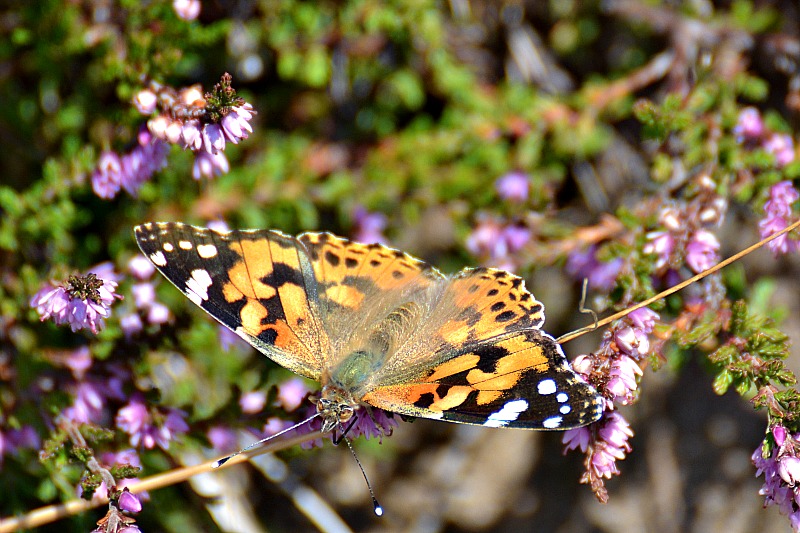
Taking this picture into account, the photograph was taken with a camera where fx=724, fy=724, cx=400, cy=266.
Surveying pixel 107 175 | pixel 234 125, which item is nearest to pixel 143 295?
pixel 107 175

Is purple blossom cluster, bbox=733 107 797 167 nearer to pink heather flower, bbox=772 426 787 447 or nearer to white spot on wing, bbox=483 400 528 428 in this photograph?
pink heather flower, bbox=772 426 787 447

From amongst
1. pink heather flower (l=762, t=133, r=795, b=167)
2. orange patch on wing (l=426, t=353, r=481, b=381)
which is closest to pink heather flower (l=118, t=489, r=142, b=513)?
orange patch on wing (l=426, t=353, r=481, b=381)

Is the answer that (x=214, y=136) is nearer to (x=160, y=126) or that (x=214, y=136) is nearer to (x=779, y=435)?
(x=160, y=126)

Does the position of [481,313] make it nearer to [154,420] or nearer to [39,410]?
[154,420]

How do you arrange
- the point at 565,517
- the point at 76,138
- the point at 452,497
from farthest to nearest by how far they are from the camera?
the point at 452,497, the point at 565,517, the point at 76,138

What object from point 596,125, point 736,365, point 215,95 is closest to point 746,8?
point 596,125

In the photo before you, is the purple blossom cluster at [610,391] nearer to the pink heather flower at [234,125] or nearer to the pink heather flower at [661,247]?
the pink heather flower at [661,247]

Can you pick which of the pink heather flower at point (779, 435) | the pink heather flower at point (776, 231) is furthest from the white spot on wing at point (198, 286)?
the pink heather flower at point (776, 231)
